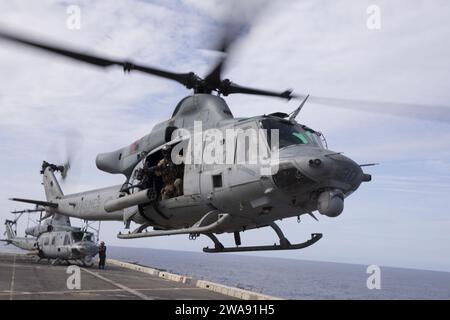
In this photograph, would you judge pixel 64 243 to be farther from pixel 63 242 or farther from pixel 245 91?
pixel 245 91

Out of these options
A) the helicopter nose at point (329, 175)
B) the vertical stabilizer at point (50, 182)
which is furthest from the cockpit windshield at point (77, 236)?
the helicopter nose at point (329, 175)

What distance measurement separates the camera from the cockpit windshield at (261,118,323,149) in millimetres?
9906

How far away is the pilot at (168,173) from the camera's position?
11.6 meters

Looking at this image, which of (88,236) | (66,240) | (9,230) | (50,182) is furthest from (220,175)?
(9,230)

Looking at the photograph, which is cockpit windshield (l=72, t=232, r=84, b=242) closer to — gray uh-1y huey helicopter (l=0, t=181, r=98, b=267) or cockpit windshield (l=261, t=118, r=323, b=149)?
gray uh-1y huey helicopter (l=0, t=181, r=98, b=267)

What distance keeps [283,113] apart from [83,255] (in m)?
26.1

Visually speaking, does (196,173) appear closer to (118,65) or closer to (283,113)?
(283,113)

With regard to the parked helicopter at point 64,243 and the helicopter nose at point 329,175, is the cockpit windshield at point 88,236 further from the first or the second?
the helicopter nose at point 329,175

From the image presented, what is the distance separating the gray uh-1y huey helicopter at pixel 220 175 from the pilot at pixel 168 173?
1.1 inches

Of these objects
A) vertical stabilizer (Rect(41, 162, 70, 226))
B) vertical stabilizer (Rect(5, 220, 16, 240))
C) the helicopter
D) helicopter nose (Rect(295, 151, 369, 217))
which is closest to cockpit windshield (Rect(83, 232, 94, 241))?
the helicopter

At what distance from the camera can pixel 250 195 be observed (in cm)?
982

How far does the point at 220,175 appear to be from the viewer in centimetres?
1035

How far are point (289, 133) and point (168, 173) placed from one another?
11.8 ft
